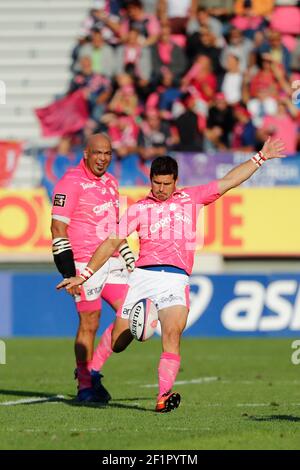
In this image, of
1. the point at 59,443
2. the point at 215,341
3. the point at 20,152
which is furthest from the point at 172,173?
the point at 20,152

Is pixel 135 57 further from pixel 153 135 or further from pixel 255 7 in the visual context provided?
pixel 255 7

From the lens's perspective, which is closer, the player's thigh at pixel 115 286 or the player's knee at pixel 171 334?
the player's knee at pixel 171 334

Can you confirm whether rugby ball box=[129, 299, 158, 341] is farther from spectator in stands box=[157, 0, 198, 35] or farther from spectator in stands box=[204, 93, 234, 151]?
spectator in stands box=[157, 0, 198, 35]

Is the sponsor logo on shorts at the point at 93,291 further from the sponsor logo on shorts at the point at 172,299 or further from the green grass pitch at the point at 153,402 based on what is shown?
the sponsor logo on shorts at the point at 172,299

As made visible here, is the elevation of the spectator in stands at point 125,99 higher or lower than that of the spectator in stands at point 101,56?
lower

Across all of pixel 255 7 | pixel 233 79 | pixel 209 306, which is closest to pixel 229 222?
pixel 209 306

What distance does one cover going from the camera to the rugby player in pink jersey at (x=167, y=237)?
1042 cm

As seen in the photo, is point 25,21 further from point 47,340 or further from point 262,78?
point 47,340

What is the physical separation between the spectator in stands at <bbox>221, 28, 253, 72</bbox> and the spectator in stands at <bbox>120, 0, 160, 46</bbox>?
1587 mm

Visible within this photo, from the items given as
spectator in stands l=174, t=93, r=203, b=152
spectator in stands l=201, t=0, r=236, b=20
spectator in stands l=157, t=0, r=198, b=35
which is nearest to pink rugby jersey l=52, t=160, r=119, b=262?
spectator in stands l=174, t=93, r=203, b=152

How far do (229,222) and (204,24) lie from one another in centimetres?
473

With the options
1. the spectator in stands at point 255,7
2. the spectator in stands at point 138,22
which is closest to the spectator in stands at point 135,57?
the spectator in stands at point 138,22

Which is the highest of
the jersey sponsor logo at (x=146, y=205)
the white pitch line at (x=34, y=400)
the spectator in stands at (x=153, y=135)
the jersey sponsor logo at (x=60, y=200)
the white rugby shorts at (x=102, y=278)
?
the spectator in stands at (x=153, y=135)

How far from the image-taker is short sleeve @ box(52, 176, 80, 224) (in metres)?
11.5
